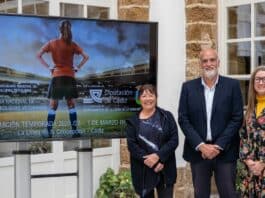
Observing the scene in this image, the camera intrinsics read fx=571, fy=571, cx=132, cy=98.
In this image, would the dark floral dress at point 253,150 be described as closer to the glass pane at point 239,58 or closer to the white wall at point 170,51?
the white wall at point 170,51

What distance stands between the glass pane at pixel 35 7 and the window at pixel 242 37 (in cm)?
199

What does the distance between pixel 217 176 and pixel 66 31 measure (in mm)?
1691

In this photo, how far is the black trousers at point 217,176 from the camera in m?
4.61

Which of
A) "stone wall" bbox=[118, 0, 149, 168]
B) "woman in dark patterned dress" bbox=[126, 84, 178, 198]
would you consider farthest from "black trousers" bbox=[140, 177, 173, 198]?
"stone wall" bbox=[118, 0, 149, 168]

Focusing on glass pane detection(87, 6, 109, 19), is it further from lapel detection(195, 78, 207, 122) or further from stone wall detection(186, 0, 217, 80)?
lapel detection(195, 78, 207, 122)

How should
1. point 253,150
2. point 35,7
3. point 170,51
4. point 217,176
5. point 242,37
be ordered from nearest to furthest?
point 253,150, point 217,176, point 170,51, point 35,7, point 242,37

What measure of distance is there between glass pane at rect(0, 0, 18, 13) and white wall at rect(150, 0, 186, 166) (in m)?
1.43

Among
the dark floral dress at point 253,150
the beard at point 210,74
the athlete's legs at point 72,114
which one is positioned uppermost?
the beard at point 210,74

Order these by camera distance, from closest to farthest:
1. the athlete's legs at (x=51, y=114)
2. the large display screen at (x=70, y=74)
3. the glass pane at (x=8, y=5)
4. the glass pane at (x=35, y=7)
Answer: the large display screen at (x=70, y=74) < the athlete's legs at (x=51, y=114) < the glass pane at (x=8, y=5) < the glass pane at (x=35, y=7)

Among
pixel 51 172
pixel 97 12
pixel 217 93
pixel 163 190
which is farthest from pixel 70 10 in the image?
pixel 163 190

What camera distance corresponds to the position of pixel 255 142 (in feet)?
14.4

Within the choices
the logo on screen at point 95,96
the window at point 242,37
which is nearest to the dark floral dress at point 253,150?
the logo on screen at point 95,96

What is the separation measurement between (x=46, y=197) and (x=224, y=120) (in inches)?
93.3

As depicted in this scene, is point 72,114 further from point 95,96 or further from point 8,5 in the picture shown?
point 8,5
